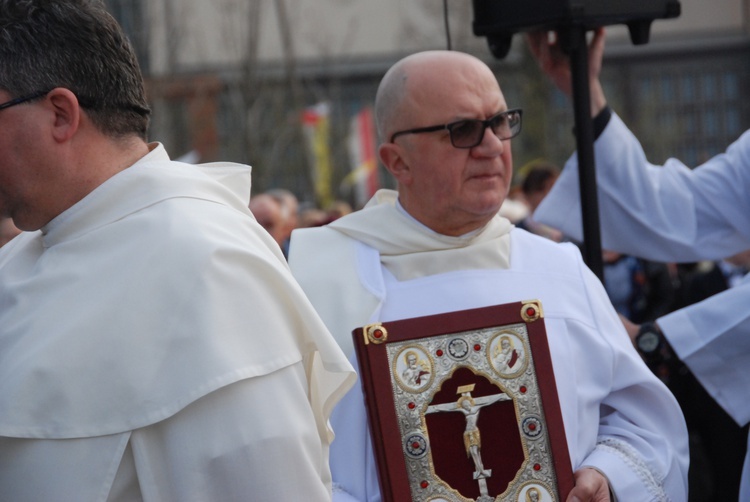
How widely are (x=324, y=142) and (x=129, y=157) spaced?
19.5 metres

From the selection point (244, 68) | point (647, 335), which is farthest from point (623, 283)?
point (244, 68)

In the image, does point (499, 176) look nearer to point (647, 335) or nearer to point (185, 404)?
point (647, 335)

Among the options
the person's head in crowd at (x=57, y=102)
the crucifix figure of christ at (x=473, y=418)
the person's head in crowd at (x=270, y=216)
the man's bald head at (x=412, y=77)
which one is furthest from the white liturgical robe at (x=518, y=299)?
the person's head in crowd at (x=270, y=216)

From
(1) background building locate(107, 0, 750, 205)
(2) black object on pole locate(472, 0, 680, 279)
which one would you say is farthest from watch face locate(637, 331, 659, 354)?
(1) background building locate(107, 0, 750, 205)

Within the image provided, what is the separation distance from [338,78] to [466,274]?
116 feet

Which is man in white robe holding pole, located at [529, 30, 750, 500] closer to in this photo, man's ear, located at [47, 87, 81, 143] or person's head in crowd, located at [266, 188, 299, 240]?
man's ear, located at [47, 87, 81, 143]

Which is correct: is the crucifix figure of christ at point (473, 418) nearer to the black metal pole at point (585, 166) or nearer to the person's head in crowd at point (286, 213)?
the black metal pole at point (585, 166)

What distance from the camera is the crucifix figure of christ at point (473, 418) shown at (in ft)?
8.71

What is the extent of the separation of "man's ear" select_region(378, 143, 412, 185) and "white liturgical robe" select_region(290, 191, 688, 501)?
0.37ft

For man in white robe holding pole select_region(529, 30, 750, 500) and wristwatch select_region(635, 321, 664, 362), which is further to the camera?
man in white robe holding pole select_region(529, 30, 750, 500)

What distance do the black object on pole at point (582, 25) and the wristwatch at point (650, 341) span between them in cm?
26

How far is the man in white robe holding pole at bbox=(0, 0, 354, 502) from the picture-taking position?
77.0 inches

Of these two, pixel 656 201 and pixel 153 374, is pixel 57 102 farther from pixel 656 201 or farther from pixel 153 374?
pixel 656 201

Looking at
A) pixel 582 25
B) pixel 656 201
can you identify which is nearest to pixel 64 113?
pixel 582 25
